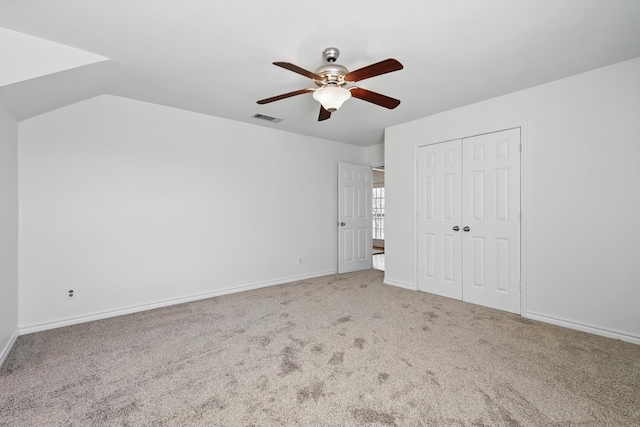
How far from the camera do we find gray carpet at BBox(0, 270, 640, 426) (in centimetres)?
168

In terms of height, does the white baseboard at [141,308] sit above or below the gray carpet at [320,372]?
above

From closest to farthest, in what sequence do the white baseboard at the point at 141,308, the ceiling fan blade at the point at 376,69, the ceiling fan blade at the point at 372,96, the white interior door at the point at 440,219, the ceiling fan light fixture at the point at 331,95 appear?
the ceiling fan blade at the point at 376,69
the ceiling fan light fixture at the point at 331,95
the ceiling fan blade at the point at 372,96
the white baseboard at the point at 141,308
the white interior door at the point at 440,219

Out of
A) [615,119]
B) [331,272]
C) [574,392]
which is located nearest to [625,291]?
[574,392]

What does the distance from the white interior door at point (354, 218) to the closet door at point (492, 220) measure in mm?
2199

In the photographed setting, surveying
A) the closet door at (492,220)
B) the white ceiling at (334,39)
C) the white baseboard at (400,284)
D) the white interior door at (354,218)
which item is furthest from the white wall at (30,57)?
the white baseboard at (400,284)

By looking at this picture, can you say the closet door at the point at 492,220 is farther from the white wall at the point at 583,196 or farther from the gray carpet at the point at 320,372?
the gray carpet at the point at 320,372

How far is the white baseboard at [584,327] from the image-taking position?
2568 millimetres

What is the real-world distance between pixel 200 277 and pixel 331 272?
235 centimetres

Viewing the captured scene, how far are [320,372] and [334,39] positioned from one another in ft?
8.19

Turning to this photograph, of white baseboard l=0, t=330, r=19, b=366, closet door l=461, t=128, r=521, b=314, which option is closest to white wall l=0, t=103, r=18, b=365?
white baseboard l=0, t=330, r=19, b=366

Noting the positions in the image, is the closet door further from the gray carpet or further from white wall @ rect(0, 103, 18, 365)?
white wall @ rect(0, 103, 18, 365)

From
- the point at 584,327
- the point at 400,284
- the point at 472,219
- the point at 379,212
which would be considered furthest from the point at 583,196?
the point at 379,212

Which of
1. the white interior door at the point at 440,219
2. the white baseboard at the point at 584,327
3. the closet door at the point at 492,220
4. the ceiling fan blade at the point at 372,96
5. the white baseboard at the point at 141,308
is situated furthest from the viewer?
the white interior door at the point at 440,219

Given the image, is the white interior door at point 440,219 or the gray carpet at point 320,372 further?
the white interior door at point 440,219
